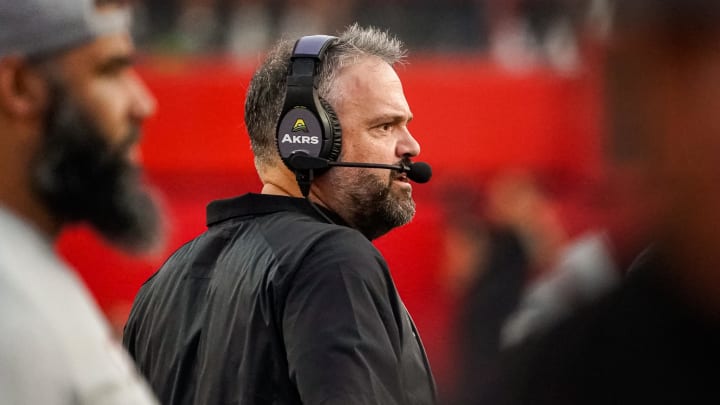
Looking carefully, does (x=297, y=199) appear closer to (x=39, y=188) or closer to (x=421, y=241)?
(x=39, y=188)

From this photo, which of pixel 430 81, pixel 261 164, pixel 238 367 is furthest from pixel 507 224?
pixel 238 367

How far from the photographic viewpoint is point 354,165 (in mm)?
2473

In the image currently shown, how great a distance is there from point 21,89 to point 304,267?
89 cm

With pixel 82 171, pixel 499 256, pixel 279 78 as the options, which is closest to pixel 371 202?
pixel 279 78

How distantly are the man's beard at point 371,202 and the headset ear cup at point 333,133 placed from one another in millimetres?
48

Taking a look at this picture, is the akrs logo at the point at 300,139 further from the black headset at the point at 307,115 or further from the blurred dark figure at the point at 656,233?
the blurred dark figure at the point at 656,233

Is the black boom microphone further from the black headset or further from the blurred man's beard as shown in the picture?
the blurred man's beard

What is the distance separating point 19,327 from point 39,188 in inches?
7.2

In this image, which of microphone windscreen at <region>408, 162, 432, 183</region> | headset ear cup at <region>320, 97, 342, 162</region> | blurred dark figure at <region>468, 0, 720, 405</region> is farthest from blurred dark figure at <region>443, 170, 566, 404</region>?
blurred dark figure at <region>468, 0, 720, 405</region>

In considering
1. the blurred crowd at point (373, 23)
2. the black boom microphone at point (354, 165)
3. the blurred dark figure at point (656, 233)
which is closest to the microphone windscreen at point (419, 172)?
the black boom microphone at point (354, 165)

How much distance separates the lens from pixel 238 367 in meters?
2.10

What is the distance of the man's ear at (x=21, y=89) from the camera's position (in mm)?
1229

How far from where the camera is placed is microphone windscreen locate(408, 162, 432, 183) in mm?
2521

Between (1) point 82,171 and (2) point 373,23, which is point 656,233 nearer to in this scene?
(1) point 82,171
